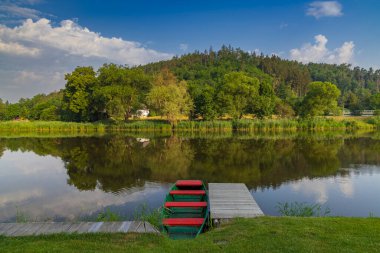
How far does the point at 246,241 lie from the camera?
650cm

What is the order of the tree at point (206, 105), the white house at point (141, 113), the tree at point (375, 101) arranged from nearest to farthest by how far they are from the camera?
the tree at point (206, 105), the white house at point (141, 113), the tree at point (375, 101)

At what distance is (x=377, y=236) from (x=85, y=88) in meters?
61.3

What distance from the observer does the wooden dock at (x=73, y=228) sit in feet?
24.1

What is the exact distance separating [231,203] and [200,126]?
42300 millimetres

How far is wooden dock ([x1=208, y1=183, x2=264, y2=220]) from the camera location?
8.85m

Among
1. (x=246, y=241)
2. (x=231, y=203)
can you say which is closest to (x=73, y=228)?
(x=246, y=241)

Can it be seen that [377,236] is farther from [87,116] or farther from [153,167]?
[87,116]

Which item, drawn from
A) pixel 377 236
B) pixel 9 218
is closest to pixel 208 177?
pixel 9 218

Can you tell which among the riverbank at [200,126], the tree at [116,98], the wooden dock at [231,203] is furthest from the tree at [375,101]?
the wooden dock at [231,203]

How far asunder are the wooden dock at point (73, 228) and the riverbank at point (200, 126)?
43784 mm

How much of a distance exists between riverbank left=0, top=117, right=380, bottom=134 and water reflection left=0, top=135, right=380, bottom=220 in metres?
23.3

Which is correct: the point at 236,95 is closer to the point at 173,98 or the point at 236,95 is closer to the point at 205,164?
the point at 173,98

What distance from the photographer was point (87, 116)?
61094mm

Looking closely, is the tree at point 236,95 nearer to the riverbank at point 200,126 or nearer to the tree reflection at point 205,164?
the riverbank at point 200,126
